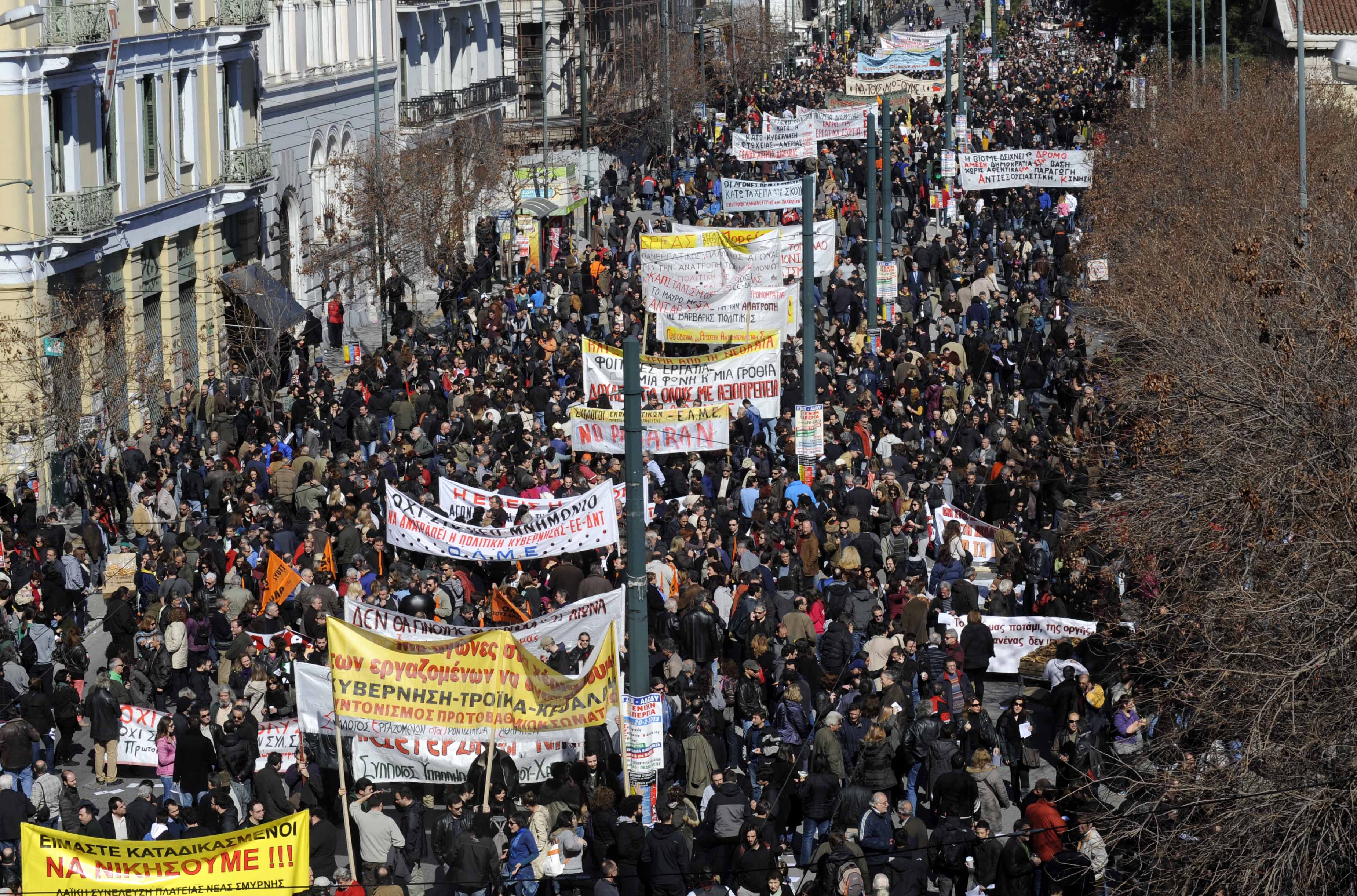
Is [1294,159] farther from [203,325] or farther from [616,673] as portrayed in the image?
[616,673]

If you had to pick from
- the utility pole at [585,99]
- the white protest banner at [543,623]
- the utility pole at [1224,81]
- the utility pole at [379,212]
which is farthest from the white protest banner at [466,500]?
the utility pole at [585,99]

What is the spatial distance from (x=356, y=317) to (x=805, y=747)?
30153 mm

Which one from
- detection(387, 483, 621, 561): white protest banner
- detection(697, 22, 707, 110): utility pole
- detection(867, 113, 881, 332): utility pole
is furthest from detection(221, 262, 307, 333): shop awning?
detection(697, 22, 707, 110): utility pole

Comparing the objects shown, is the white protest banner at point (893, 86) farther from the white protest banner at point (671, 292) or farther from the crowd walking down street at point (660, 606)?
the white protest banner at point (671, 292)

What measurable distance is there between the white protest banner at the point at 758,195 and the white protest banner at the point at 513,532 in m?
22.9

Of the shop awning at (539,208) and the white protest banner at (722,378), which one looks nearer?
the white protest banner at (722,378)

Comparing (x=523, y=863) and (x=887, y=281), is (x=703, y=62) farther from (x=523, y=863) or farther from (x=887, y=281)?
(x=523, y=863)

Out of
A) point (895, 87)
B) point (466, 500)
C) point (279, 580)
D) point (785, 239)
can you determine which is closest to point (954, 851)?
point (279, 580)

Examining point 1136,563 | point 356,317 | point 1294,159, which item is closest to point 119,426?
point 356,317

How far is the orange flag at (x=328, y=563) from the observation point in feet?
74.0

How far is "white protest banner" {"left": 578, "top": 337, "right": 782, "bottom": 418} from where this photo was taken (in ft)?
95.0

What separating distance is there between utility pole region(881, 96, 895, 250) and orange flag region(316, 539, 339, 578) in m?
19.5

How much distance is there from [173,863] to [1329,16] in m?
55.1

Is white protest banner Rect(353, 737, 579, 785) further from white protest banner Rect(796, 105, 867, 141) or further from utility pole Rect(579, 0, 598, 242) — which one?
white protest banner Rect(796, 105, 867, 141)
